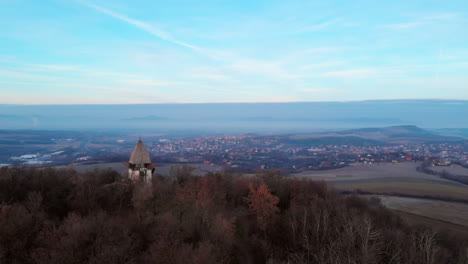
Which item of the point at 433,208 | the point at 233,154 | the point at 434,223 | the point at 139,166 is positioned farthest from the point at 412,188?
the point at 233,154

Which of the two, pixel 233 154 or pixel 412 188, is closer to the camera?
pixel 412 188

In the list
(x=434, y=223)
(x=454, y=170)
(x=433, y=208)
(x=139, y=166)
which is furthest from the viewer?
(x=454, y=170)

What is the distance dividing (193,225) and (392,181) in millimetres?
33239

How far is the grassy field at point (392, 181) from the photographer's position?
34281mm

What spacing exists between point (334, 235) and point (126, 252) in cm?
1244

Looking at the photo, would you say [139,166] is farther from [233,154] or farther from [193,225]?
[233,154]

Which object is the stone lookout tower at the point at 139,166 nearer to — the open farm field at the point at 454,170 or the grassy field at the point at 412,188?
the grassy field at the point at 412,188

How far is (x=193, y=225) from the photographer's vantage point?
55.4 ft

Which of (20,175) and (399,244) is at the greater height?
(20,175)

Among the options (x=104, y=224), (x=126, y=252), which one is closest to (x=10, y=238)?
(x=104, y=224)

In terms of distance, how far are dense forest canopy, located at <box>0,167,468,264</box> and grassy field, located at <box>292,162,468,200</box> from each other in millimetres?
10265

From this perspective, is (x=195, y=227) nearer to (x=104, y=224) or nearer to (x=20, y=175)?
(x=104, y=224)

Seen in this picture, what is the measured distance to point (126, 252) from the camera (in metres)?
12.9

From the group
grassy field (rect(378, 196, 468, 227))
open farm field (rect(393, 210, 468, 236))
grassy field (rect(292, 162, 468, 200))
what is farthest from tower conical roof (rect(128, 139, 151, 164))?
grassy field (rect(378, 196, 468, 227))
